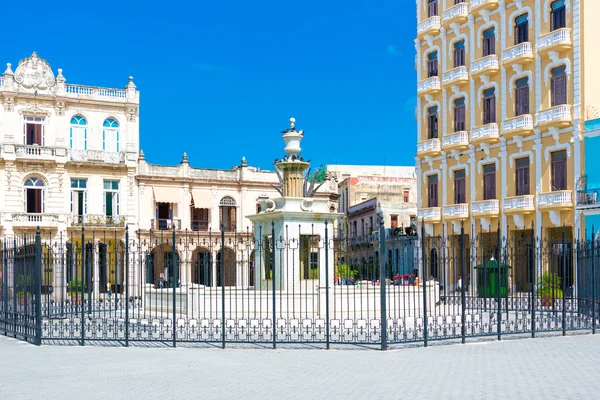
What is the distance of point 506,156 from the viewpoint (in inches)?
1401

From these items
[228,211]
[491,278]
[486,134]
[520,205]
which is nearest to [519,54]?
[486,134]

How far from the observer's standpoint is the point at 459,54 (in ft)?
127

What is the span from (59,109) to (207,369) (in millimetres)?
35980

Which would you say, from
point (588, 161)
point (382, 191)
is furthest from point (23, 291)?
point (382, 191)

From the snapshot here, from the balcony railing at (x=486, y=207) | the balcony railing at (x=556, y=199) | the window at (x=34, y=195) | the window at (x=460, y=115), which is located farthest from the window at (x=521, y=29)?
the window at (x=34, y=195)

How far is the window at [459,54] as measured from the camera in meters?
38.4

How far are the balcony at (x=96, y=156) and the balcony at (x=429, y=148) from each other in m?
18.6

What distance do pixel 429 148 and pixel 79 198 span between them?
2146 cm

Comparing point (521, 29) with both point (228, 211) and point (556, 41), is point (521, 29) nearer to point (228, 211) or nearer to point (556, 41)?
point (556, 41)

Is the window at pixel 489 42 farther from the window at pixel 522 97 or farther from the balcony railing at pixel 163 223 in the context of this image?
the balcony railing at pixel 163 223

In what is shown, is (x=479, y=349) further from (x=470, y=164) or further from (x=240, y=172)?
(x=240, y=172)

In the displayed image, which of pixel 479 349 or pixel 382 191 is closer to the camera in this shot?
pixel 479 349

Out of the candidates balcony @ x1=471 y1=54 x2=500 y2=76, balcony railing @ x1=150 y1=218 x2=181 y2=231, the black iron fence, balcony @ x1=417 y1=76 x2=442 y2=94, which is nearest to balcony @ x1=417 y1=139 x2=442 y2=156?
balcony @ x1=417 y1=76 x2=442 y2=94

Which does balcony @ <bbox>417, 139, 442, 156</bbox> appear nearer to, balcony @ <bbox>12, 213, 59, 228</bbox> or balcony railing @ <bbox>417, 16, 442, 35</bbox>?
balcony railing @ <bbox>417, 16, 442, 35</bbox>
